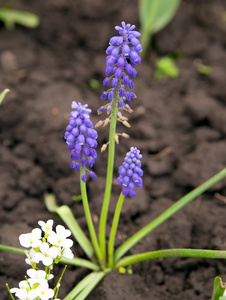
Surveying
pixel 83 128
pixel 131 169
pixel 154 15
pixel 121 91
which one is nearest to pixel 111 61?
pixel 121 91

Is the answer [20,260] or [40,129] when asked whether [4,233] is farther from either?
[40,129]

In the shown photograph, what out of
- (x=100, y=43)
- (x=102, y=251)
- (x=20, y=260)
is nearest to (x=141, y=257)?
(x=102, y=251)

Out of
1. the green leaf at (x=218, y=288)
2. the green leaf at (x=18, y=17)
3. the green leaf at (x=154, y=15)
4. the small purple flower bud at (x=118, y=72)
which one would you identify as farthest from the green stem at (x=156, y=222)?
the green leaf at (x=18, y=17)

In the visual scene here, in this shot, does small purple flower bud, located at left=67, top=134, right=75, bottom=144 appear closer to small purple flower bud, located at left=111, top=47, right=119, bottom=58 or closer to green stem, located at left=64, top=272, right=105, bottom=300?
small purple flower bud, located at left=111, top=47, right=119, bottom=58

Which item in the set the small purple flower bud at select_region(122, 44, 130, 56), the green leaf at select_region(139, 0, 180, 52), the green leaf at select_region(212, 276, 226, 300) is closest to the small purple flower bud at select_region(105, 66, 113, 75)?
the small purple flower bud at select_region(122, 44, 130, 56)

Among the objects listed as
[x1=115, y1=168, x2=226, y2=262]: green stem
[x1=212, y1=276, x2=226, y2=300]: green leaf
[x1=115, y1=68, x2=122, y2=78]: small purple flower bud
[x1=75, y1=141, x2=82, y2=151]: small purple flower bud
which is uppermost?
[x1=115, y1=68, x2=122, y2=78]: small purple flower bud

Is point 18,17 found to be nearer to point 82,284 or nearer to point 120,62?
point 120,62

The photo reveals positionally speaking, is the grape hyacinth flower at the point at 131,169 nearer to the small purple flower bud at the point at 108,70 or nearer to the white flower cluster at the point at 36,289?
the small purple flower bud at the point at 108,70
